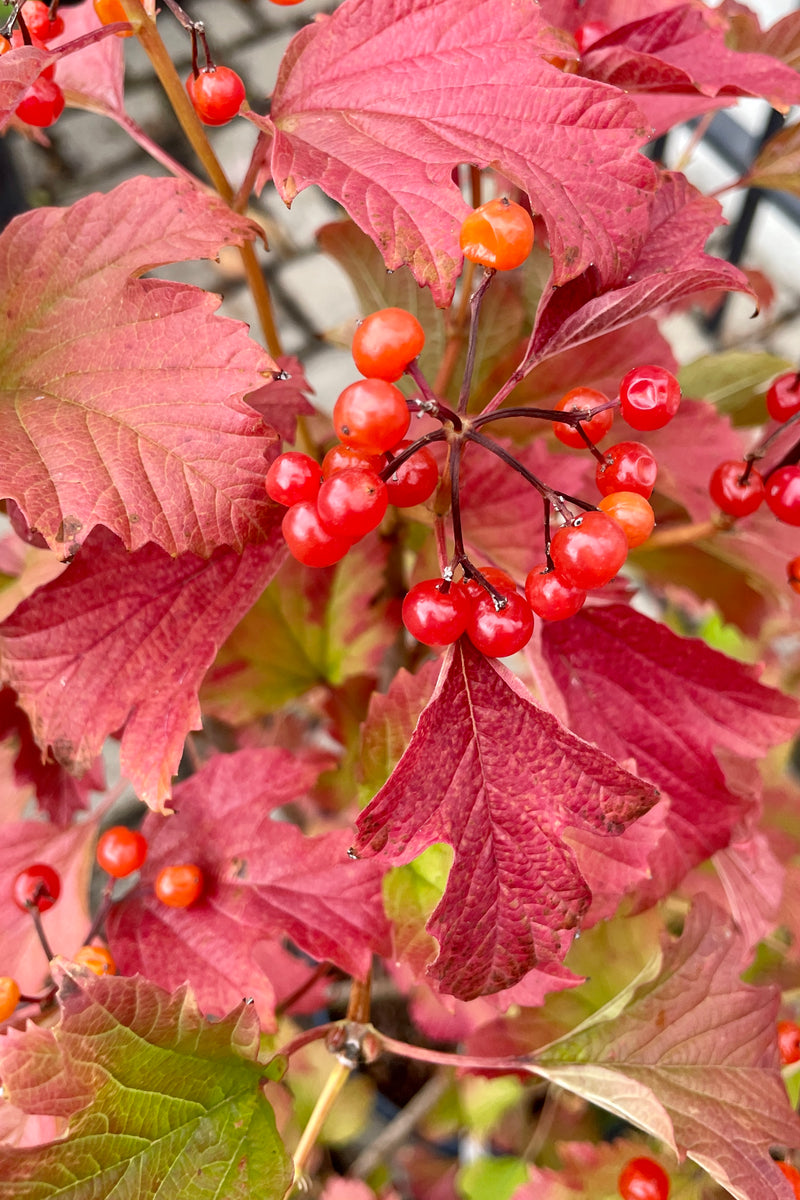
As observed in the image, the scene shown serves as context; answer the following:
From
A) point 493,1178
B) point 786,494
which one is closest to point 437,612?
point 786,494

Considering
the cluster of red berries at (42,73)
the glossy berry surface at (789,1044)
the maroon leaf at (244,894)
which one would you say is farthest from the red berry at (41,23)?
the glossy berry surface at (789,1044)

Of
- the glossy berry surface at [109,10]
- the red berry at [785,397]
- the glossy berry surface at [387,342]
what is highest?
the glossy berry surface at [109,10]

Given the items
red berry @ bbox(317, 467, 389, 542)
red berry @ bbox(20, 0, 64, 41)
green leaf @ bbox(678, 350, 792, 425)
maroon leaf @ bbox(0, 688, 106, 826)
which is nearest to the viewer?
red berry @ bbox(317, 467, 389, 542)

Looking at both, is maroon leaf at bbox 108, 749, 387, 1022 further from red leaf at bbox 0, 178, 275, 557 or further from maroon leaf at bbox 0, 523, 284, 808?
red leaf at bbox 0, 178, 275, 557

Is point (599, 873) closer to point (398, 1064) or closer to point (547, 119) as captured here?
point (547, 119)

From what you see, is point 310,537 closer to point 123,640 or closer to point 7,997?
point 123,640

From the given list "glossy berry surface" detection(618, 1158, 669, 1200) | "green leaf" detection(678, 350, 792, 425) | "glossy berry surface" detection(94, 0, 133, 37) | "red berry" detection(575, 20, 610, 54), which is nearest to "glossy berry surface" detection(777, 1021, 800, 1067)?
"glossy berry surface" detection(618, 1158, 669, 1200)

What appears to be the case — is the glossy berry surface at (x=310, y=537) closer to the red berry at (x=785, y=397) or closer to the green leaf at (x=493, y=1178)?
the red berry at (x=785, y=397)
